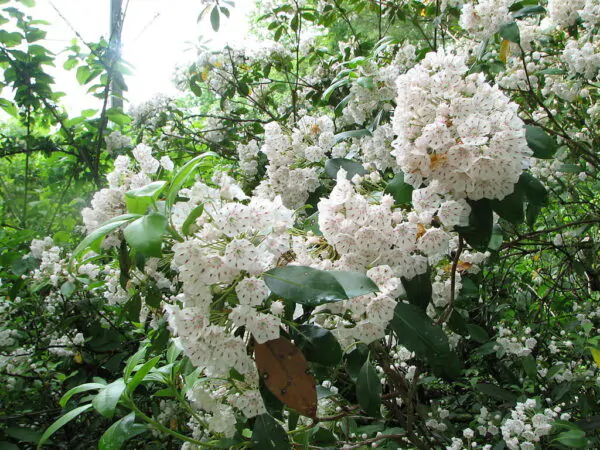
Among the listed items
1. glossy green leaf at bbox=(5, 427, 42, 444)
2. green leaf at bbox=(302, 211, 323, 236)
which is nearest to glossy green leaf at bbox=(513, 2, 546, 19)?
green leaf at bbox=(302, 211, 323, 236)

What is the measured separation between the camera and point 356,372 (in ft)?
5.39

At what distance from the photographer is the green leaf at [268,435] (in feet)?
4.36

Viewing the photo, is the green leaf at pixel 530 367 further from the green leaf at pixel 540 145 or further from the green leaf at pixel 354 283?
the green leaf at pixel 354 283

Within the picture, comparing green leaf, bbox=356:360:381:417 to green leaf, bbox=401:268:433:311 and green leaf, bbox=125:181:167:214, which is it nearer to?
green leaf, bbox=401:268:433:311

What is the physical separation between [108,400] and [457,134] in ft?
3.65

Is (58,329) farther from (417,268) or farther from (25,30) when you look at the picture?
(417,268)

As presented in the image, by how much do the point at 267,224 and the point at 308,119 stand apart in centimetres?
109

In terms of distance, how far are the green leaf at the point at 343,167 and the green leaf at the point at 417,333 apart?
784 millimetres

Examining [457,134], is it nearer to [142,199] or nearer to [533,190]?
[533,190]

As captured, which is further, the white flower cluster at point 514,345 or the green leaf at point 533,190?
the white flower cluster at point 514,345

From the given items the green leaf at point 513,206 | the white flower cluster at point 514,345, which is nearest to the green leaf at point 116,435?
the green leaf at point 513,206

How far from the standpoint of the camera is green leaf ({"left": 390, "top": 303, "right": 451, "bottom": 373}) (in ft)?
4.23

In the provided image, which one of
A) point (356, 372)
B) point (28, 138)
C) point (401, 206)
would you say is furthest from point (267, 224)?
point (28, 138)

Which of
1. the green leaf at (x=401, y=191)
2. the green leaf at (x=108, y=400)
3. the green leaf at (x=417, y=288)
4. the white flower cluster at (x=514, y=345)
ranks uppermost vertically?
the green leaf at (x=401, y=191)
